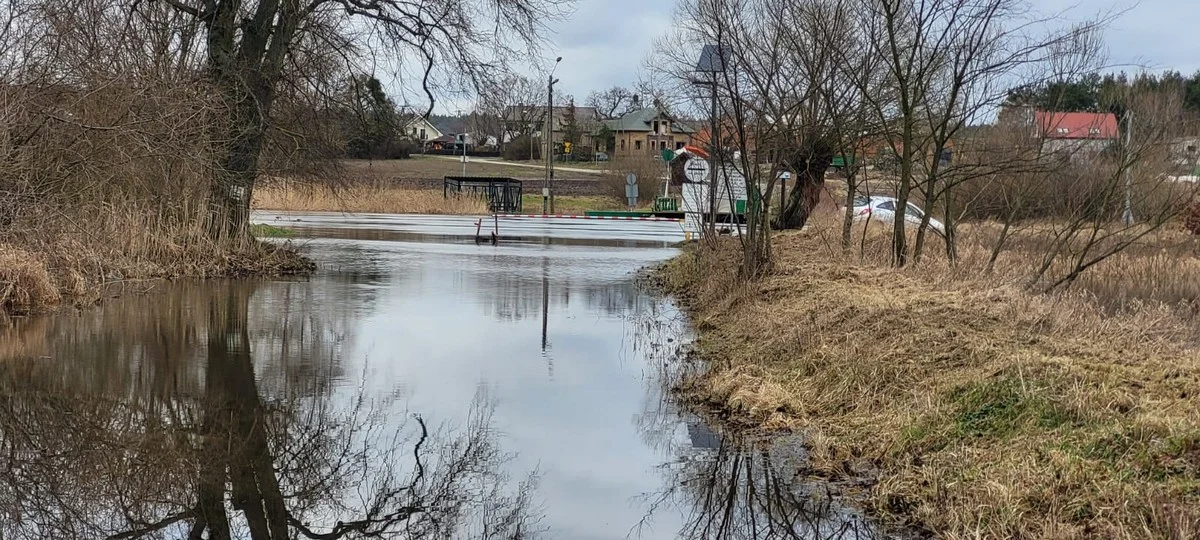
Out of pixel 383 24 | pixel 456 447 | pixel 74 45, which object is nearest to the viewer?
pixel 456 447

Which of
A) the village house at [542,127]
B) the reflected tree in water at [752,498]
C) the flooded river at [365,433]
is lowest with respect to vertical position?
the reflected tree in water at [752,498]

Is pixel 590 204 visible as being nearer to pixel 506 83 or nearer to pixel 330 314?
pixel 506 83

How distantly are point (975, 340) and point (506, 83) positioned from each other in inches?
588

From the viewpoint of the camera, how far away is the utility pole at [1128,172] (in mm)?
15119

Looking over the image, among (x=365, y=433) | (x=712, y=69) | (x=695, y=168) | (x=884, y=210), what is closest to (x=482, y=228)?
(x=695, y=168)

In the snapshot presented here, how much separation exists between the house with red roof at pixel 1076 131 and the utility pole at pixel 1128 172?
0.42 metres

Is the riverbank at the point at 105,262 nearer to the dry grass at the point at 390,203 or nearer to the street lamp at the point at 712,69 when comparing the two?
the street lamp at the point at 712,69

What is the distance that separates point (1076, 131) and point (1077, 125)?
0.51 metres

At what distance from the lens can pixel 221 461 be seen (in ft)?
22.8

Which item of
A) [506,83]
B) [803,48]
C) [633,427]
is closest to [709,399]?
[633,427]

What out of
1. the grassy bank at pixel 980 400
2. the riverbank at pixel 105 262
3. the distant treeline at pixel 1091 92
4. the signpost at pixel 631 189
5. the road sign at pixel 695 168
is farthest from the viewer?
the signpost at pixel 631 189

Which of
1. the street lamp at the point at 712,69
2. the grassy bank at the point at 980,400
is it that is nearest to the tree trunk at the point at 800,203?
the street lamp at the point at 712,69

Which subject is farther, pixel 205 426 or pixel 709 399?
pixel 709 399

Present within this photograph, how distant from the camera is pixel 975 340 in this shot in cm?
846
